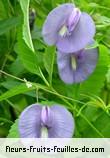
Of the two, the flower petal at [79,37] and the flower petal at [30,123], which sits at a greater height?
the flower petal at [79,37]

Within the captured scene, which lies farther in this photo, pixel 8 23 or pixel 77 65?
pixel 8 23

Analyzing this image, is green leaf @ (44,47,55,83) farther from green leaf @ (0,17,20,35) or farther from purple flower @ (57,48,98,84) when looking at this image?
green leaf @ (0,17,20,35)

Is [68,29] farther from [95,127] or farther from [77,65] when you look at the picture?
[95,127]

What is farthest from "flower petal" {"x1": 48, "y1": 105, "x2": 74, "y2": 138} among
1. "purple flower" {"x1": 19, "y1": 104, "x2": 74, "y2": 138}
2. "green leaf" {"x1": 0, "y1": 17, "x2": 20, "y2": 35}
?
"green leaf" {"x1": 0, "y1": 17, "x2": 20, "y2": 35}

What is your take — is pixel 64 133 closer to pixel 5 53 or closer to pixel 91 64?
pixel 91 64

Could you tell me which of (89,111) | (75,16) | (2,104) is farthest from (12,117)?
(75,16)

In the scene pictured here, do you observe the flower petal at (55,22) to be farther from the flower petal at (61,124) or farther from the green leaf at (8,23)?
the green leaf at (8,23)

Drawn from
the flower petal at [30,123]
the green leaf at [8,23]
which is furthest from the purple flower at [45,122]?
the green leaf at [8,23]

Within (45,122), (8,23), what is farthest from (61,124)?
(8,23)
